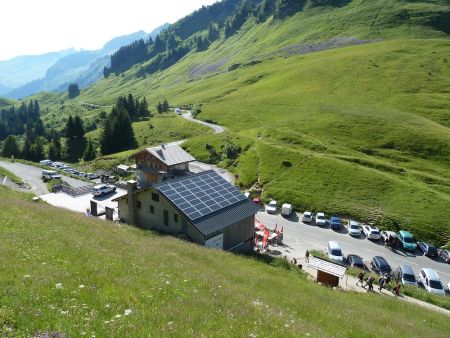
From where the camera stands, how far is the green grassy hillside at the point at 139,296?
1107 centimetres

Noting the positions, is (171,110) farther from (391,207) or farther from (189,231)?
(189,231)

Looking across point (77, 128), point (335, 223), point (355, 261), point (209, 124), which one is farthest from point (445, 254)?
point (77, 128)

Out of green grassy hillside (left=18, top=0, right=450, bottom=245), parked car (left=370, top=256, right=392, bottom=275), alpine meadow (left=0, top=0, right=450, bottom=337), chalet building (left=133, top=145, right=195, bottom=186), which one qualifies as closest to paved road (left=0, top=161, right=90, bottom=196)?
alpine meadow (left=0, top=0, right=450, bottom=337)

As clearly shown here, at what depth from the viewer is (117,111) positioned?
141 m

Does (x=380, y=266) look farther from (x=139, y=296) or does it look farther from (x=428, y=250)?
(x=139, y=296)

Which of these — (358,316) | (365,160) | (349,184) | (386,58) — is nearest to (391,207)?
(349,184)

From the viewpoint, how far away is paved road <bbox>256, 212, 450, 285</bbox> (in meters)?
52.6

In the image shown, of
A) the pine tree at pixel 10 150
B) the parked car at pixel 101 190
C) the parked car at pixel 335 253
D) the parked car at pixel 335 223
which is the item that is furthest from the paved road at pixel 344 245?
the pine tree at pixel 10 150

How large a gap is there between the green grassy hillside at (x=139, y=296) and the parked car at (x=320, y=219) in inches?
1387

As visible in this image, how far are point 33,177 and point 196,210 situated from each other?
7322 cm

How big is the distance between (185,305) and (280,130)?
94.7 m

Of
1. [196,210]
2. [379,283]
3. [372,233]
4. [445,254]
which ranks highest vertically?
[196,210]

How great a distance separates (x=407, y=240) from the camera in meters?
57.4

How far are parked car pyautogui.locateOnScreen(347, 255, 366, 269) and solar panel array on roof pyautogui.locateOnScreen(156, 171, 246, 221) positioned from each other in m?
16.9
